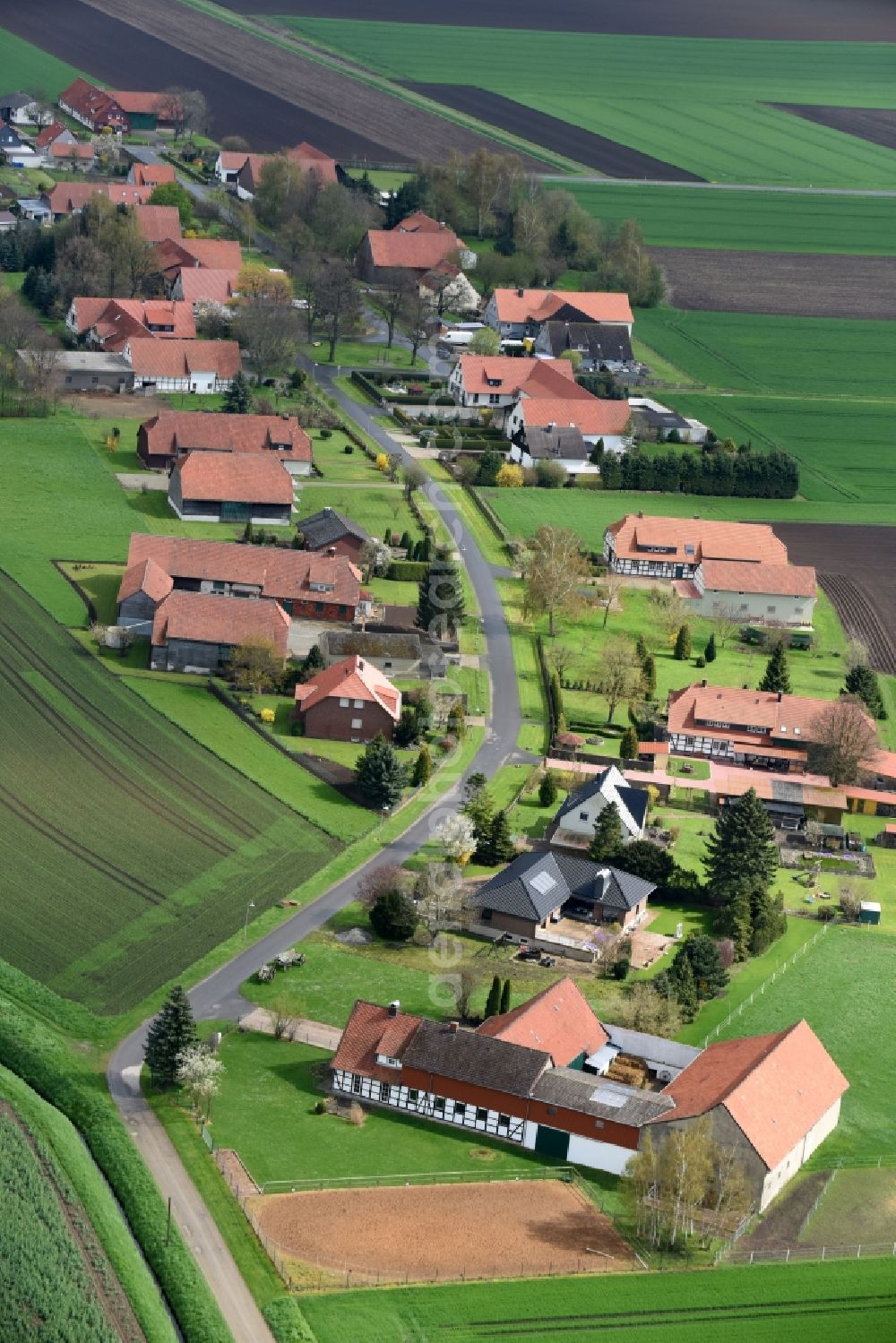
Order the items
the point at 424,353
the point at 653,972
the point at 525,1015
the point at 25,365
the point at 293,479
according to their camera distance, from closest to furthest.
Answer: the point at 525,1015
the point at 653,972
the point at 293,479
the point at 25,365
the point at 424,353

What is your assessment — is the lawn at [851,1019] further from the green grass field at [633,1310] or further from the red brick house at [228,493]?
the red brick house at [228,493]

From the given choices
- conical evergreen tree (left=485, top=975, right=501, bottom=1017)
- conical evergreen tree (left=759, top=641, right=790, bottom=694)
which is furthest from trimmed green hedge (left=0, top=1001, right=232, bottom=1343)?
conical evergreen tree (left=759, top=641, right=790, bottom=694)

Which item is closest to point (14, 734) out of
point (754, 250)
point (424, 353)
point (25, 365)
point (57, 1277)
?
point (57, 1277)

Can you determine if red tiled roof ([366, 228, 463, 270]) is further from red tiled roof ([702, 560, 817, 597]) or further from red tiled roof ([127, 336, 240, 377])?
red tiled roof ([702, 560, 817, 597])

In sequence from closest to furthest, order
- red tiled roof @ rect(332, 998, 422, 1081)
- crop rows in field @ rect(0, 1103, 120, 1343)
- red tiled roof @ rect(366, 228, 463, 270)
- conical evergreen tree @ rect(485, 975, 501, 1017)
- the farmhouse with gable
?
1. crop rows in field @ rect(0, 1103, 120, 1343)
2. the farmhouse with gable
3. red tiled roof @ rect(332, 998, 422, 1081)
4. conical evergreen tree @ rect(485, 975, 501, 1017)
5. red tiled roof @ rect(366, 228, 463, 270)

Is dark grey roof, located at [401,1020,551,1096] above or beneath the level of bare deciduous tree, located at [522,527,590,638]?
beneath

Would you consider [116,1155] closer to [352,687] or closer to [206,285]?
[352,687]

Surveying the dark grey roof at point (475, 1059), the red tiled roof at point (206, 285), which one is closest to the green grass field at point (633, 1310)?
the dark grey roof at point (475, 1059)

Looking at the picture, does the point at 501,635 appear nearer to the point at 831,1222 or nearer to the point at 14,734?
the point at 14,734
